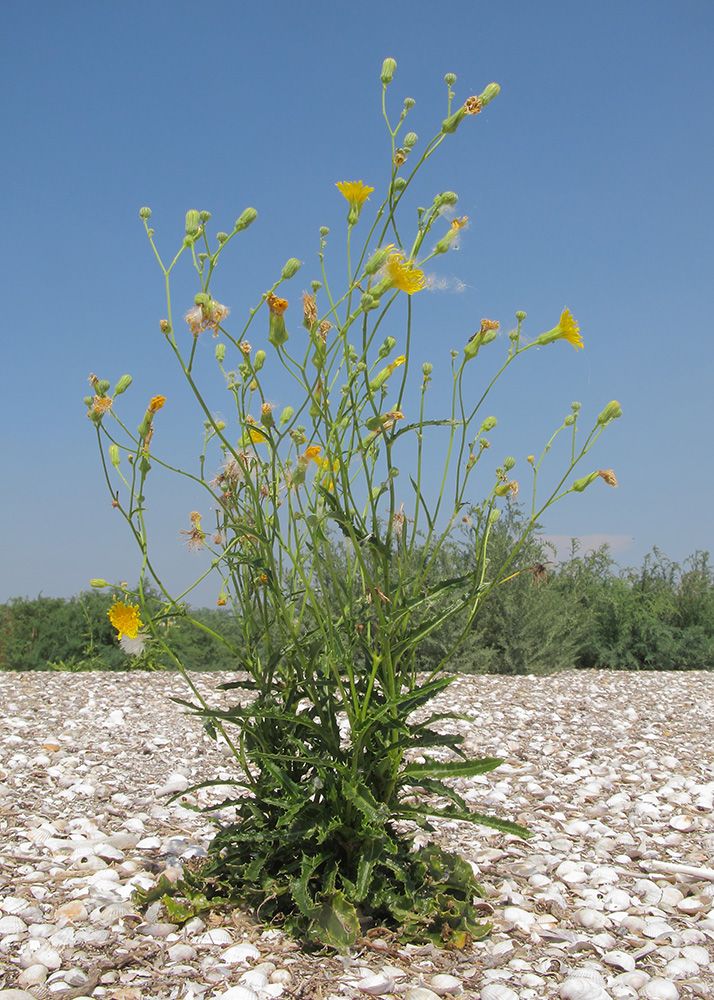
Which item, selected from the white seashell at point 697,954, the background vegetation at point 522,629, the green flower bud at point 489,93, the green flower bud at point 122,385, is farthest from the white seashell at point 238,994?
the background vegetation at point 522,629

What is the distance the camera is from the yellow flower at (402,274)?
5.34ft

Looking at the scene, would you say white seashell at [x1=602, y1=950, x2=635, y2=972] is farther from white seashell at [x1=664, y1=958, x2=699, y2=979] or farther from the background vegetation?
the background vegetation

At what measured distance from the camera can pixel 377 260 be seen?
1.62 metres

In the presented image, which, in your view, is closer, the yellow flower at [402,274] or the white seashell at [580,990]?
the yellow flower at [402,274]

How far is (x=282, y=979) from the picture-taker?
175 centimetres

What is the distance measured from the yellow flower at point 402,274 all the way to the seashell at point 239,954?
1.57 meters

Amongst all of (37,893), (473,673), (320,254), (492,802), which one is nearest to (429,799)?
(492,802)

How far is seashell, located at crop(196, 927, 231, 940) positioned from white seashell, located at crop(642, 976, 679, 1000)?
3.28 feet

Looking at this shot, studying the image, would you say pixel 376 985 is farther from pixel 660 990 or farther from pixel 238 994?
pixel 660 990

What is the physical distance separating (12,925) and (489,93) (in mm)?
2307

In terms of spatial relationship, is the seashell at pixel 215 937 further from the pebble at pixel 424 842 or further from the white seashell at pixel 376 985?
the white seashell at pixel 376 985

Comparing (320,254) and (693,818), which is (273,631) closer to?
(693,818)

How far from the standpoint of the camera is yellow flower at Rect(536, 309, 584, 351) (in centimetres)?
186

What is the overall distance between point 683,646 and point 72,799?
6.31 m
